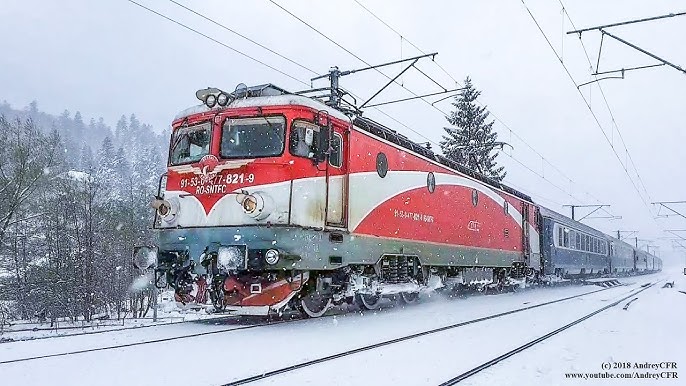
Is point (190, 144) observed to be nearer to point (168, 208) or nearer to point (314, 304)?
point (168, 208)

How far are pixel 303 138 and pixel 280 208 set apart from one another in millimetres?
→ 1318

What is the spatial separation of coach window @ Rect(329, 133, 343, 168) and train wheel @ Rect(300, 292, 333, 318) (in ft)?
7.89

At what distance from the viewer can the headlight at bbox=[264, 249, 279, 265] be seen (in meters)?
8.52

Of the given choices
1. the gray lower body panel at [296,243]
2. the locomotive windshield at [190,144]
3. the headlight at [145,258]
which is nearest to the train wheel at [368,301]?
the gray lower body panel at [296,243]

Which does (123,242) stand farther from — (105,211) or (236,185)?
(236,185)

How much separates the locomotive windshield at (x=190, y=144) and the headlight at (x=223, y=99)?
18.3 inches

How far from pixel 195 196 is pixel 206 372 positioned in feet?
14.1

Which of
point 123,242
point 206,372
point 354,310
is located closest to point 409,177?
point 354,310

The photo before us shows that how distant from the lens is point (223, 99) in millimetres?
9750

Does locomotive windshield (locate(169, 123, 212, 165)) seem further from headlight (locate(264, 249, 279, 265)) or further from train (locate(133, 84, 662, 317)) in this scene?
headlight (locate(264, 249, 279, 265))

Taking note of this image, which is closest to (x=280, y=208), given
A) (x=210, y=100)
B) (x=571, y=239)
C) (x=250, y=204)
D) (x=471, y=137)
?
(x=250, y=204)

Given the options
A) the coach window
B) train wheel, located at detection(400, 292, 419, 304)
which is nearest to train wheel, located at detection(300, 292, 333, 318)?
the coach window

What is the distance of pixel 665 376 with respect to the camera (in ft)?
20.4

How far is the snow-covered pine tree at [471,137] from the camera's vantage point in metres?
37.4
